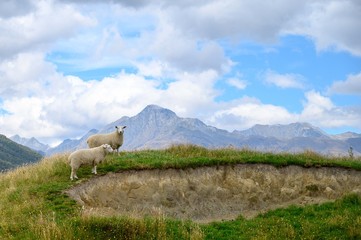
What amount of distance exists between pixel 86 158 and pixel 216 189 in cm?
904

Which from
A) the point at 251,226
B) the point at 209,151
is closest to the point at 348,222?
the point at 251,226

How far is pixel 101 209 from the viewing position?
26.0m

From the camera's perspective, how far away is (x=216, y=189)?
103ft

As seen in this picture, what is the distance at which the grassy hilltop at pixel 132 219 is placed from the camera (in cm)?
2052

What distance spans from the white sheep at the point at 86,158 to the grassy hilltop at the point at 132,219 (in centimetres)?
64

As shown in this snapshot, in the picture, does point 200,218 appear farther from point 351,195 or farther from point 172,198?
point 351,195

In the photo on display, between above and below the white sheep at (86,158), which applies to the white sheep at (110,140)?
above

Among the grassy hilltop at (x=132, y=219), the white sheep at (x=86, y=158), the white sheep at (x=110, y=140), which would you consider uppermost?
the white sheep at (x=110, y=140)

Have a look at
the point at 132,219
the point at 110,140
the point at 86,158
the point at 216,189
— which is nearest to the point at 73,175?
the point at 86,158

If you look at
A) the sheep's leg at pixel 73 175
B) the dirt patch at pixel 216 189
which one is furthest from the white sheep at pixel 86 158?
the dirt patch at pixel 216 189

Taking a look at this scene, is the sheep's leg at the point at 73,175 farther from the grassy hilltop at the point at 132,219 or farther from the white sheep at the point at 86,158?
the grassy hilltop at the point at 132,219

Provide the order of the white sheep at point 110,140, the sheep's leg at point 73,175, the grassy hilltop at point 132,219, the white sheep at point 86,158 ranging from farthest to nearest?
the white sheep at point 110,140, the white sheep at point 86,158, the sheep's leg at point 73,175, the grassy hilltop at point 132,219

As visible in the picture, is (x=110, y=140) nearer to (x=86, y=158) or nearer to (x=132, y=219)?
(x=86, y=158)

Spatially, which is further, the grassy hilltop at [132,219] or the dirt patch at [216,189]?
the dirt patch at [216,189]
